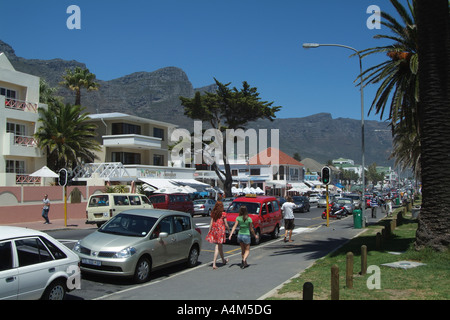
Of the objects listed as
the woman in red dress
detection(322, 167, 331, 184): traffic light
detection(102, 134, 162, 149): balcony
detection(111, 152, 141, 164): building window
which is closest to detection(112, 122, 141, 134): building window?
detection(102, 134, 162, 149): balcony

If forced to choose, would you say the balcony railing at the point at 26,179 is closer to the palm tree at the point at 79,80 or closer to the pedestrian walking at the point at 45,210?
the pedestrian walking at the point at 45,210

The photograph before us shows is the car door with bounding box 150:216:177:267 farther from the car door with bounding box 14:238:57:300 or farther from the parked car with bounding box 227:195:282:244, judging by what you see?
the parked car with bounding box 227:195:282:244

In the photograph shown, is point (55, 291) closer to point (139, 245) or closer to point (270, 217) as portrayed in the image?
point (139, 245)

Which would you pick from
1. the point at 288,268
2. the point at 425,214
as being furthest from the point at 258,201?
the point at 425,214

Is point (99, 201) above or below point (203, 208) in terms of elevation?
above

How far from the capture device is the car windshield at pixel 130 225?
9820 millimetres

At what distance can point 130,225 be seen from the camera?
1014 cm

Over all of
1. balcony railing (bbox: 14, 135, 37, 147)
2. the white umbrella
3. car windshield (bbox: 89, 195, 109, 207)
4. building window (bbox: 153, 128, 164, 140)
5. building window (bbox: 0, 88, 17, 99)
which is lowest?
car windshield (bbox: 89, 195, 109, 207)

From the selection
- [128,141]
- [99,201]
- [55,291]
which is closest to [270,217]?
[99,201]

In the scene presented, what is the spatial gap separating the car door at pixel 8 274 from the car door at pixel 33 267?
8 centimetres

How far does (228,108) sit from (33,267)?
39573mm

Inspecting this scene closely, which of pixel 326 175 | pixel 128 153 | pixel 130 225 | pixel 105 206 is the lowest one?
pixel 105 206

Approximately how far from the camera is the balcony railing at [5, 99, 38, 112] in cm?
3109

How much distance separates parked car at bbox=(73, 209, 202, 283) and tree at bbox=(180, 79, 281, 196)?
33.7 meters
